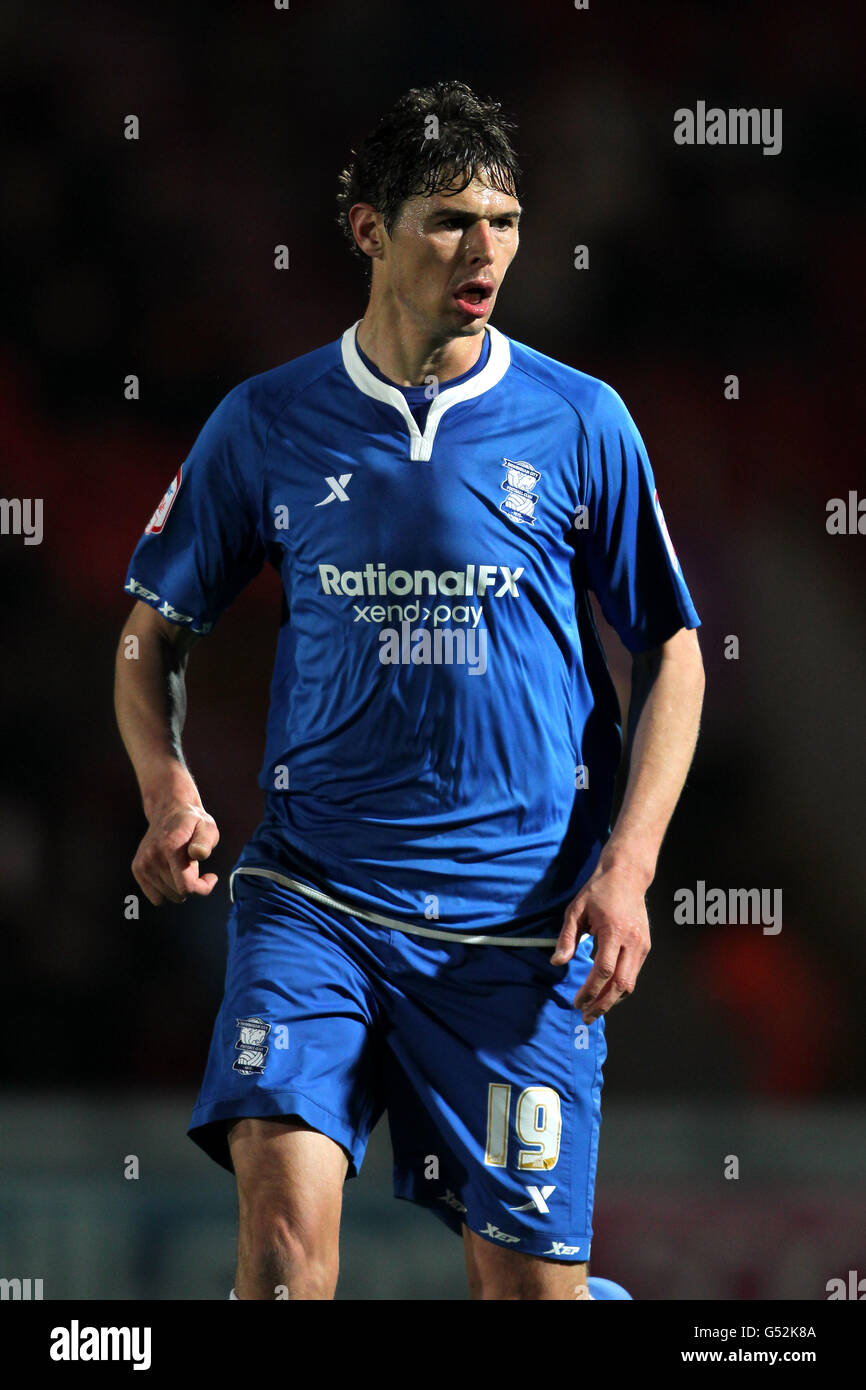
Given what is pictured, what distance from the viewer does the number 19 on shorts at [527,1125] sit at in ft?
8.84

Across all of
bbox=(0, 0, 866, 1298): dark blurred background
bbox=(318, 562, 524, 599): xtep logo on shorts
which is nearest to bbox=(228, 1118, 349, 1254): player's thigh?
bbox=(318, 562, 524, 599): xtep logo on shorts

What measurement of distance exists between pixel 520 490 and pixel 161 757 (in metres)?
0.69

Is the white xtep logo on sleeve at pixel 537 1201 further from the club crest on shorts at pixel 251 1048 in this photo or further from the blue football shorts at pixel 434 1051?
the club crest on shorts at pixel 251 1048

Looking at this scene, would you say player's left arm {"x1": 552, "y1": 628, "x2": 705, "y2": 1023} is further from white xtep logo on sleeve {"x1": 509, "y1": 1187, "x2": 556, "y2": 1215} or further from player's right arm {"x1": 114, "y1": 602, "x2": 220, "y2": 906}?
player's right arm {"x1": 114, "y1": 602, "x2": 220, "y2": 906}

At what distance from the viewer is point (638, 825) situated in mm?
2686

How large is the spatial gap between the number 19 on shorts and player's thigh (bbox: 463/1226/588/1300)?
0.15 metres

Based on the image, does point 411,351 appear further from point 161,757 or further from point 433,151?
point 161,757

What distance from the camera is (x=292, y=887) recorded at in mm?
2682

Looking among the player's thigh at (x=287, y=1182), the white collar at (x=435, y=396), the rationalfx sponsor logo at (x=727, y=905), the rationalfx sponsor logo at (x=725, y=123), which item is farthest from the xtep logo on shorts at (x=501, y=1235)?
the rationalfx sponsor logo at (x=725, y=123)

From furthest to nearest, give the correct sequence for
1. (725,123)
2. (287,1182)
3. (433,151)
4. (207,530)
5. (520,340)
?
(520,340), (725,123), (207,530), (433,151), (287,1182)

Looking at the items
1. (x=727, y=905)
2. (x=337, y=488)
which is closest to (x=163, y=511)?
(x=337, y=488)

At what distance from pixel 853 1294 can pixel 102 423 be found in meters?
2.82

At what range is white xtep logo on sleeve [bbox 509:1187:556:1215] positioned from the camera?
2.72m
